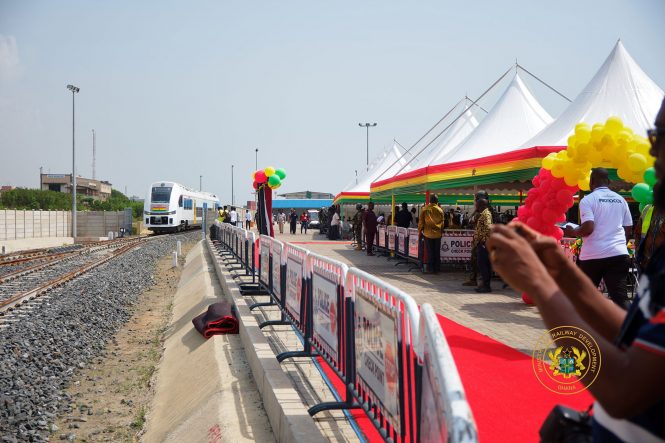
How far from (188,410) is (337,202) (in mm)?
25098

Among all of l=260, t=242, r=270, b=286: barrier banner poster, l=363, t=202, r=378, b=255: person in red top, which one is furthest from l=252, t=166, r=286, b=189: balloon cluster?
l=363, t=202, r=378, b=255: person in red top

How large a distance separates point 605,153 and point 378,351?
205 inches

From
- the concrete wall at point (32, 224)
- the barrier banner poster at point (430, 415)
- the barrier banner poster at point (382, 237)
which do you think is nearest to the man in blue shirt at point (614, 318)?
the barrier banner poster at point (430, 415)

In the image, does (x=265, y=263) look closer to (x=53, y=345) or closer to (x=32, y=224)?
(x=53, y=345)

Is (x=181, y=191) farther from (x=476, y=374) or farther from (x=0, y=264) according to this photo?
(x=476, y=374)

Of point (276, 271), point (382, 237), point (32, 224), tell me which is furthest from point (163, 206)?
point (276, 271)

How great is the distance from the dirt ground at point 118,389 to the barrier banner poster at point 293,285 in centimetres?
217

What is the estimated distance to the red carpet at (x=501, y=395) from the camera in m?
3.98

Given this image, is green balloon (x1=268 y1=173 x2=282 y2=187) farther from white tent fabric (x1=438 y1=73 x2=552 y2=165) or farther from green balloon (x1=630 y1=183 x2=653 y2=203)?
green balloon (x1=630 y1=183 x2=653 y2=203)

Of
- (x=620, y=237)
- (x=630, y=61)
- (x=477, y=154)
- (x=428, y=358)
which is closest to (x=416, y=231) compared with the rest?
(x=477, y=154)

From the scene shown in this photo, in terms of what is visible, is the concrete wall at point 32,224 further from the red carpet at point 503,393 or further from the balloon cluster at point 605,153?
the red carpet at point 503,393

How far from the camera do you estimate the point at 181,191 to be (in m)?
38.8

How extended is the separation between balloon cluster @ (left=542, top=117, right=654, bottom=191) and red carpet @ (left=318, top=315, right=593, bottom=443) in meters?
2.68

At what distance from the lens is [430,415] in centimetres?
238
